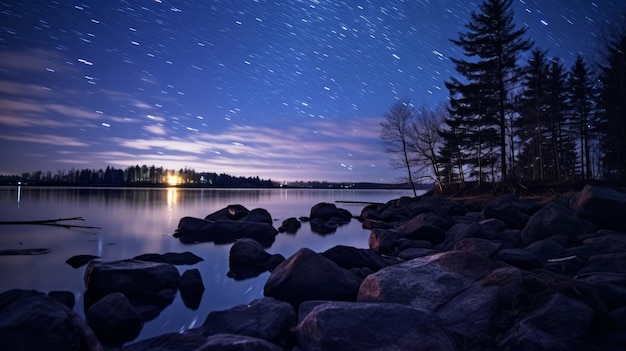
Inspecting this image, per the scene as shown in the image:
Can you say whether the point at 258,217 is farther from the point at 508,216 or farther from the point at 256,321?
the point at 256,321

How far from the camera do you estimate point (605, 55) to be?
82.4 feet

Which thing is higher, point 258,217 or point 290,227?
point 258,217

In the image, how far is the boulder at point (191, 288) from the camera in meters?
5.94

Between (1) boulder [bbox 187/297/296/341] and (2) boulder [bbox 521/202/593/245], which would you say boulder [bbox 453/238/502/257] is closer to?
(2) boulder [bbox 521/202/593/245]

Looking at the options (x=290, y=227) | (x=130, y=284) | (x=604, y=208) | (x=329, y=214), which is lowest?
(x=290, y=227)

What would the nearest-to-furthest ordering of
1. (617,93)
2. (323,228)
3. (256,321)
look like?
(256,321) < (323,228) < (617,93)

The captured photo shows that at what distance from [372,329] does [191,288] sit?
4.52 meters

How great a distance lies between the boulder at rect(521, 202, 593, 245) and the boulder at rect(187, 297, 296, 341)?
7615mm

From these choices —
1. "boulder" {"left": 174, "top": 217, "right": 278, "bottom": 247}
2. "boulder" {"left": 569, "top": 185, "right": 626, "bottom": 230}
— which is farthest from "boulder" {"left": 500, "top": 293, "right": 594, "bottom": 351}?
"boulder" {"left": 174, "top": 217, "right": 278, "bottom": 247}

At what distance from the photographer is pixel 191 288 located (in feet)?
20.6

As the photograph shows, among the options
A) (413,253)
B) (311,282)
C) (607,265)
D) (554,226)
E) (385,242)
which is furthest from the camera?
(385,242)

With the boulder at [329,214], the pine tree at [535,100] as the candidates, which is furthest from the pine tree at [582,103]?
the boulder at [329,214]

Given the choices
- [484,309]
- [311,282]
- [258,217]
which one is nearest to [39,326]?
[311,282]

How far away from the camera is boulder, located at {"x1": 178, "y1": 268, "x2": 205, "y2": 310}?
5939 mm
